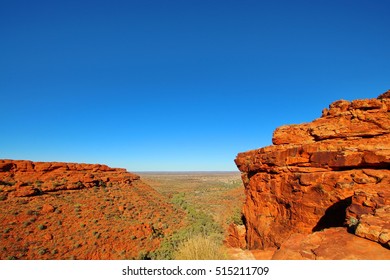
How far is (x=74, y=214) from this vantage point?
70.2 ft

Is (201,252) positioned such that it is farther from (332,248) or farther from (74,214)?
(74,214)

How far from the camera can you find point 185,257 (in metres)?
7.96

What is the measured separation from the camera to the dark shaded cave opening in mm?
8781

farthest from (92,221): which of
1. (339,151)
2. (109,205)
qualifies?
(339,151)

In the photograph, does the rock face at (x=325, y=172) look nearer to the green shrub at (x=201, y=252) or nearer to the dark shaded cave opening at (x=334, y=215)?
the dark shaded cave opening at (x=334, y=215)

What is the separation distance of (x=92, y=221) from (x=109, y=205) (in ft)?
14.4

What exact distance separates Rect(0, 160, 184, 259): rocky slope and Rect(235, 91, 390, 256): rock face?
36.0 ft

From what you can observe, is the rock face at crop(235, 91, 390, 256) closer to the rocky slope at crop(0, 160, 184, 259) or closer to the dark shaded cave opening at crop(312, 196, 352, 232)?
the dark shaded cave opening at crop(312, 196, 352, 232)

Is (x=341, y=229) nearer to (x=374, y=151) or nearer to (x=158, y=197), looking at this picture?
(x=374, y=151)

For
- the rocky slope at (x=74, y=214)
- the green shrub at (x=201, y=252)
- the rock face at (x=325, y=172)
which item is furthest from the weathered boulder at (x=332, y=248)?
the rocky slope at (x=74, y=214)

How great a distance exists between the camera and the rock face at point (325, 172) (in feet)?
28.7

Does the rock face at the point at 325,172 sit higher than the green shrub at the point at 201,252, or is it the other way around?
the rock face at the point at 325,172

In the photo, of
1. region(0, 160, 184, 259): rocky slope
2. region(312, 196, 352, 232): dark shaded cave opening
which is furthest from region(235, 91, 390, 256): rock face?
region(0, 160, 184, 259): rocky slope

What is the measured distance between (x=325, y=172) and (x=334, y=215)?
185 centimetres
